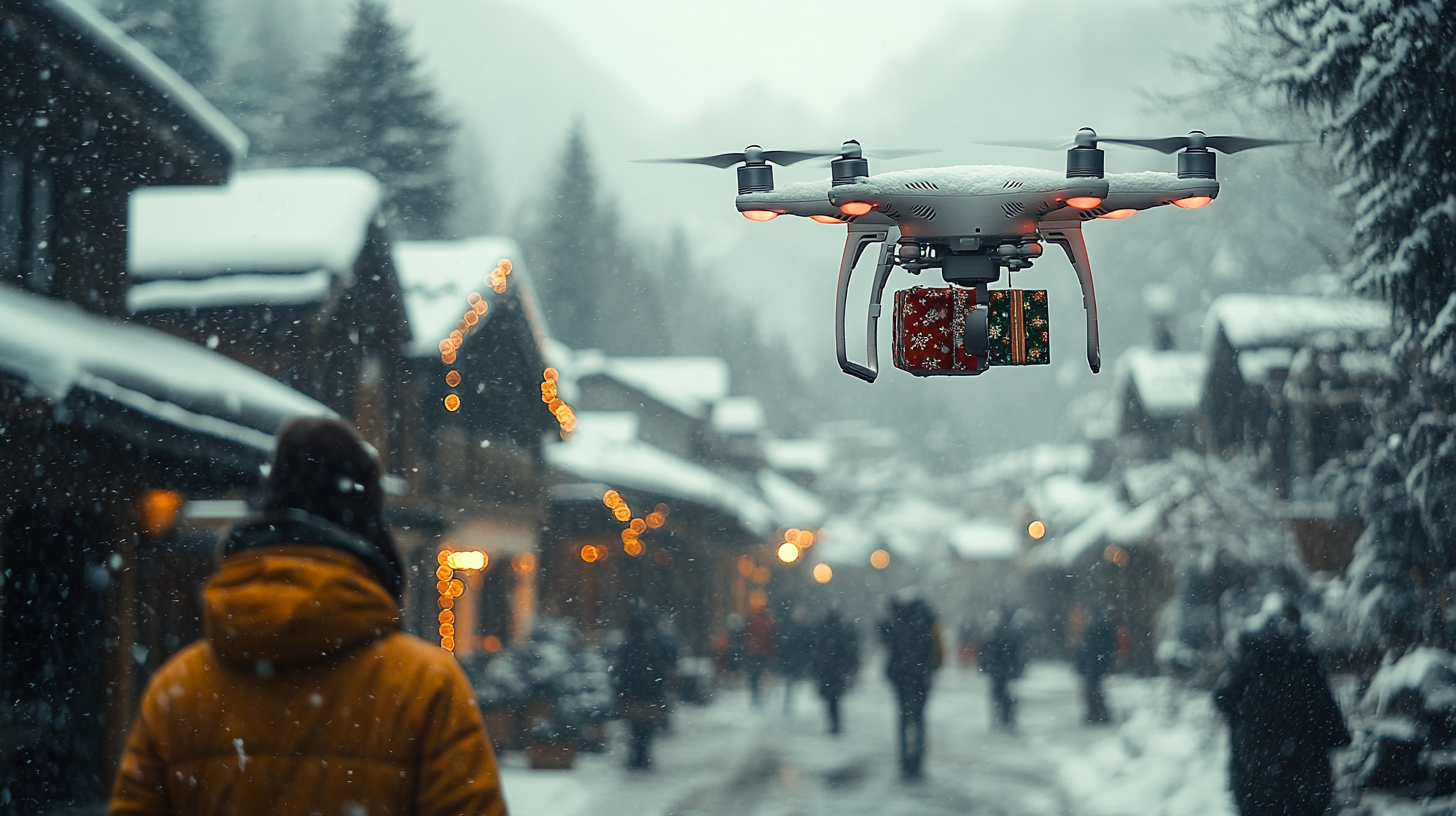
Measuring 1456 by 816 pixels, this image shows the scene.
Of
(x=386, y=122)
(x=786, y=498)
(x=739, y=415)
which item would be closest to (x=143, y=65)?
(x=386, y=122)

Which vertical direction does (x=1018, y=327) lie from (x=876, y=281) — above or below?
below

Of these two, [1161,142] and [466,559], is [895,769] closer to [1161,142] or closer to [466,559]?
[466,559]

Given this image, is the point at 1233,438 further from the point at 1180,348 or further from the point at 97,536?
the point at 97,536

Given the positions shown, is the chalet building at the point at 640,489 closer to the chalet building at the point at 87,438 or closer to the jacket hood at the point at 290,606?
the chalet building at the point at 87,438

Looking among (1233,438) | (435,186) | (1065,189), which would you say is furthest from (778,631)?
(1065,189)

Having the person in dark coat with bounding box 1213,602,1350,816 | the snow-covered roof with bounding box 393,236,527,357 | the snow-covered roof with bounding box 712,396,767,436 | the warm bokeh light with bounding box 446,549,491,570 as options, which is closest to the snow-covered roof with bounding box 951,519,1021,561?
the snow-covered roof with bounding box 712,396,767,436

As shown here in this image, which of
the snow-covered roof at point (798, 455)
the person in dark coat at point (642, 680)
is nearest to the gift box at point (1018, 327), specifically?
the person in dark coat at point (642, 680)
